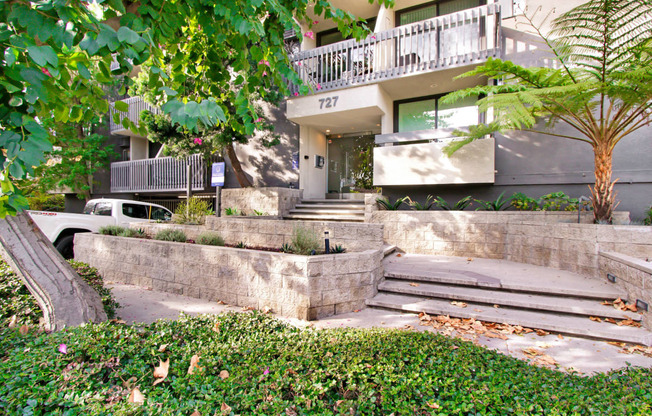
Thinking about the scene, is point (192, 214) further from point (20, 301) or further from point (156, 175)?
point (156, 175)

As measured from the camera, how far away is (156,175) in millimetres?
13438

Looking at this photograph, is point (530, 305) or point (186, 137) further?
point (186, 137)

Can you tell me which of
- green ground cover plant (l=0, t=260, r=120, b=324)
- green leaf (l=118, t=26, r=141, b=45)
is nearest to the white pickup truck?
green ground cover plant (l=0, t=260, r=120, b=324)

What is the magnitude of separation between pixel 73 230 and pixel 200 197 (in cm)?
469

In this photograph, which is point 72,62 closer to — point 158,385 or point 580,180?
point 158,385

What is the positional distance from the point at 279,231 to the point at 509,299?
4.39 meters

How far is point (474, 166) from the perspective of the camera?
7973 mm

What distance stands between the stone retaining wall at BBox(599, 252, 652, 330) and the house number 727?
24.3 feet

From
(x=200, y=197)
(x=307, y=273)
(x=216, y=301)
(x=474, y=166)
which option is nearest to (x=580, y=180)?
(x=474, y=166)

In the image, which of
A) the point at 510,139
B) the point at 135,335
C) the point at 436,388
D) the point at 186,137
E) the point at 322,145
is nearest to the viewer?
the point at 436,388

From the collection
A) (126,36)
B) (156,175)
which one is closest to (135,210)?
(156,175)

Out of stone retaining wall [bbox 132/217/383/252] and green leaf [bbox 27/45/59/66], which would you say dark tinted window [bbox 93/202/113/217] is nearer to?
stone retaining wall [bbox 132/217/383/252]

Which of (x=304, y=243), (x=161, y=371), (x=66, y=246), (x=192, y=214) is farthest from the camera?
(x=192, y=214)

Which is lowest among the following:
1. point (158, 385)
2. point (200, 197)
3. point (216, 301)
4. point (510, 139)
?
point (216, 301)
